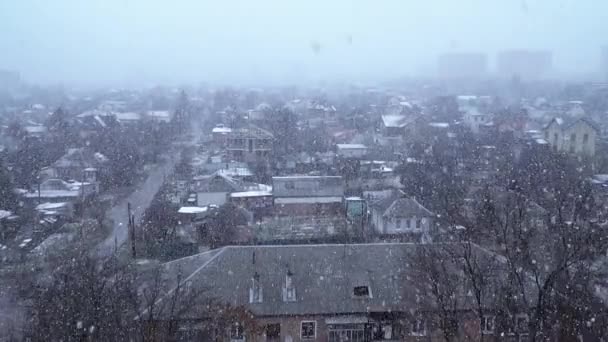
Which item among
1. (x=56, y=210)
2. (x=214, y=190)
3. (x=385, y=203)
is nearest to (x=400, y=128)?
(x=214, y=190)

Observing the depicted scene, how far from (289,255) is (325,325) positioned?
1.06 m

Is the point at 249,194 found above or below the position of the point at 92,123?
below

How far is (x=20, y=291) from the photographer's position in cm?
847

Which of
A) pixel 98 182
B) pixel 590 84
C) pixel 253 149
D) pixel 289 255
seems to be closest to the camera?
pixel 289 255

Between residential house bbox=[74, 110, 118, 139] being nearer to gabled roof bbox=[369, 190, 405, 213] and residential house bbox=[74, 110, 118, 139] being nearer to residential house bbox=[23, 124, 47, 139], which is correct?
residential house bbox=[23, 124, 47, 139]

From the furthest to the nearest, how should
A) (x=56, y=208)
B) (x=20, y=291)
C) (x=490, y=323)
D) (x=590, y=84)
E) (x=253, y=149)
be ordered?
(x=590, y=84), (x=253, y=149), (x=56, y=208), (x=20, y=291), (x=490, y=323)

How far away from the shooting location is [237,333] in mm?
6531

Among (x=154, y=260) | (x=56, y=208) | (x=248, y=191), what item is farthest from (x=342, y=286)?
(x=56, y=208)

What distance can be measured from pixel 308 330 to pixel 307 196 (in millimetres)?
6768

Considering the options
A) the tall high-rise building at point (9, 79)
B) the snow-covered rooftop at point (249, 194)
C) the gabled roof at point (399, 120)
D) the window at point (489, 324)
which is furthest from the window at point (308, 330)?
the tall high-rise building at point (9, 79)

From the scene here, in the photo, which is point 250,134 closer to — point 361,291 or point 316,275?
point 316,275

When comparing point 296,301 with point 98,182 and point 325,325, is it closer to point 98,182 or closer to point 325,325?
point 325,325

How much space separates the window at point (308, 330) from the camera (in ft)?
22.2

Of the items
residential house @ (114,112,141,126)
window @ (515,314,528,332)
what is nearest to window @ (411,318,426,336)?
window @ (515,314,528,332)
